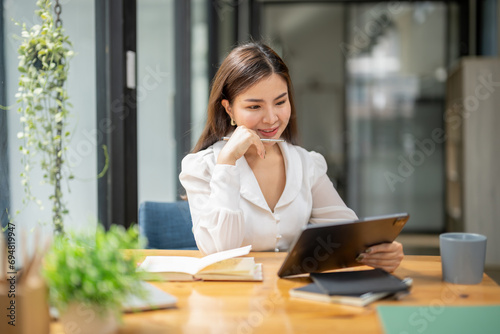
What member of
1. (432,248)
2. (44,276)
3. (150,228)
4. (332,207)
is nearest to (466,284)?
(332,207)

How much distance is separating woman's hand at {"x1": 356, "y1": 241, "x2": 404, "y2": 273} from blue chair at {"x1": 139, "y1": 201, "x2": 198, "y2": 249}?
1.09 metres

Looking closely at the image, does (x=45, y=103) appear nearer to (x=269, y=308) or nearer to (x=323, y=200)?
(x=323, y=200)

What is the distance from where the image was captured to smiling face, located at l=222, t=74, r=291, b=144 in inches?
71.5

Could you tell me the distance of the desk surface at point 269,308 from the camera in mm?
914

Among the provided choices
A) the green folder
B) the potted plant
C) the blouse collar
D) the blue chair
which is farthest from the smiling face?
the potted plant

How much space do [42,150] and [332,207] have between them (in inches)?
40.6

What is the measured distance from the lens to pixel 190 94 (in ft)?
12.0

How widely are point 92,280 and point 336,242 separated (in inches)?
22.6

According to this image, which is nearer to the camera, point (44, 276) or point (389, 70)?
point (44, 276)

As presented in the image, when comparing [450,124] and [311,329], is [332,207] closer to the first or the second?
[311,329]

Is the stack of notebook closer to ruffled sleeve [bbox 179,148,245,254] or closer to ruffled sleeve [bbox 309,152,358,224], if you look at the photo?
ruffled sleeve [bbox 179,148,245,254]

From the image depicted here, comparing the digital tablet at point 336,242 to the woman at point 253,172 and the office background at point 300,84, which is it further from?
the office background at point 300,84

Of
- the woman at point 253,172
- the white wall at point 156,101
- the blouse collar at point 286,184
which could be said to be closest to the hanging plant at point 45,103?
the woman at point 253,172

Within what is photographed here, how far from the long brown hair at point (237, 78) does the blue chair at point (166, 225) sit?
1.19 feet
